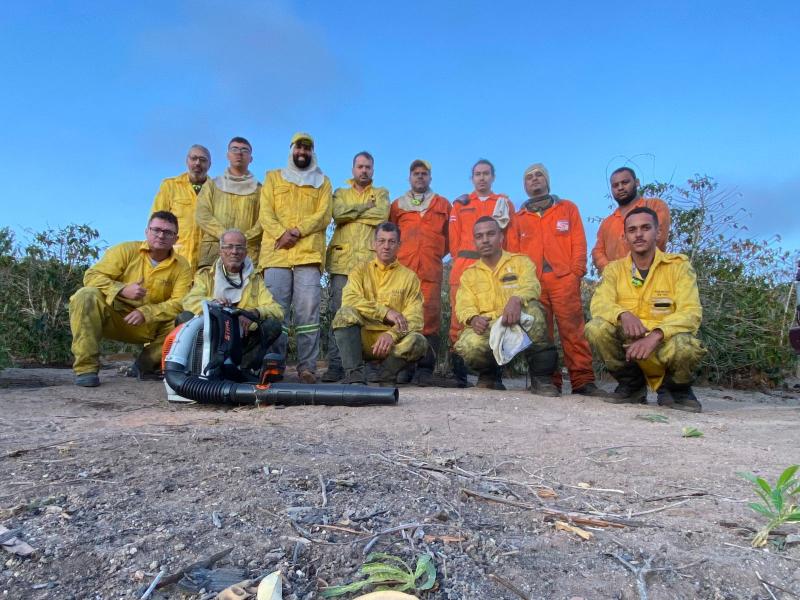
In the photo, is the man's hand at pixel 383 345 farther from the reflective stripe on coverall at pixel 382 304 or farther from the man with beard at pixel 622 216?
the man with beard at pixel 622 216

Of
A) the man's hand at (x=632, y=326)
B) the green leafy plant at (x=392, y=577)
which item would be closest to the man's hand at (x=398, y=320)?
the man's hand at (x=632, y=326)

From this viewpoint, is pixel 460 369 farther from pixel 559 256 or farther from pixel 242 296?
pixel 242 296

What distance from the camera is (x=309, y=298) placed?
524 cm

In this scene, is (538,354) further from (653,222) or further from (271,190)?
(271,190)

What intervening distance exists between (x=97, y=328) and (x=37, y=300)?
7.80 ft

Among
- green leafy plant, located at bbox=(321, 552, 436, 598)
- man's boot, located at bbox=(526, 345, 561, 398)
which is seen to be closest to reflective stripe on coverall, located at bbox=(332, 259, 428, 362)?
man's boot, located at bbox=(526, 345, 561, 398)

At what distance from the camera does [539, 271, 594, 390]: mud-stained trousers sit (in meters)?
5.09

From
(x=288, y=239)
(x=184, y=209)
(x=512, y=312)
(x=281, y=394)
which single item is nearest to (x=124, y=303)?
(x=184, y=209)

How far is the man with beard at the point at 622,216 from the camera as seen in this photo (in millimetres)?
4980

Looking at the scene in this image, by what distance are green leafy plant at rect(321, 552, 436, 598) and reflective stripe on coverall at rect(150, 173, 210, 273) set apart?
4.75 m

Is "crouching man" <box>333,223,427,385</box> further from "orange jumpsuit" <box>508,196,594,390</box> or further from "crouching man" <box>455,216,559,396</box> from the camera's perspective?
"orange jumpsuit" <box>508,196,594,390</box>

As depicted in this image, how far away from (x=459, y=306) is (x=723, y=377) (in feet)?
11.4

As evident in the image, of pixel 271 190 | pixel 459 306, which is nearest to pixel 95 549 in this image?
pixel 459 306

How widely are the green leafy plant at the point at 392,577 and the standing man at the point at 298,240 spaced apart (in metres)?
3.77
